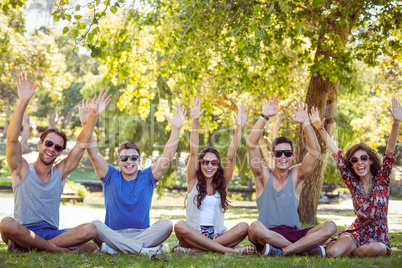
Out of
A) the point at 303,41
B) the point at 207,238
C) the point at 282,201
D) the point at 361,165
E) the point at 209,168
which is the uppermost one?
the point at 303,41

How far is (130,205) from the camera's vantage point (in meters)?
5.79

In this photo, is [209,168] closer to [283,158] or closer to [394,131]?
[283,158]

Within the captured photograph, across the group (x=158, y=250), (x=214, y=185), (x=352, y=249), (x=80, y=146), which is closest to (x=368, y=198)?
(x=352, y=249)

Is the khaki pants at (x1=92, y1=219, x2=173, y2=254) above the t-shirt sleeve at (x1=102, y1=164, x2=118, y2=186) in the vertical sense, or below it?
below

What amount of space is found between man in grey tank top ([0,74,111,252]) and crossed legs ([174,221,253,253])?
3.96ft

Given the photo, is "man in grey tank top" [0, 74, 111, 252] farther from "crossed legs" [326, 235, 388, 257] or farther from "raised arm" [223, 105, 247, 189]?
"crossed legs" [326, 235, 388, 257]

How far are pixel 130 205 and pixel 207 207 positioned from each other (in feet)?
3.73

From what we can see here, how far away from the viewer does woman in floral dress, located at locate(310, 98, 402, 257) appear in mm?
5574

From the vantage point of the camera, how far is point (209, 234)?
5.95 m

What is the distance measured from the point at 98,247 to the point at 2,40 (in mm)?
11319

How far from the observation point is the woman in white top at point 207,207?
5.70 metres

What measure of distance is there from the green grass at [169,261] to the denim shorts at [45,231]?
337 mm

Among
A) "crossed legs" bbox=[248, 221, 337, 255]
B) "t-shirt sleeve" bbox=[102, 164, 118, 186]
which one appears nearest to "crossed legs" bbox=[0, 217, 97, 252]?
"t-shirt sleeve" bbox=[102, 164, 118, 186]

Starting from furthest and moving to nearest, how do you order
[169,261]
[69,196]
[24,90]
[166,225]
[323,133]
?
[69,196]
[323,133]
[166,225]
[24,90]
[169,261]
